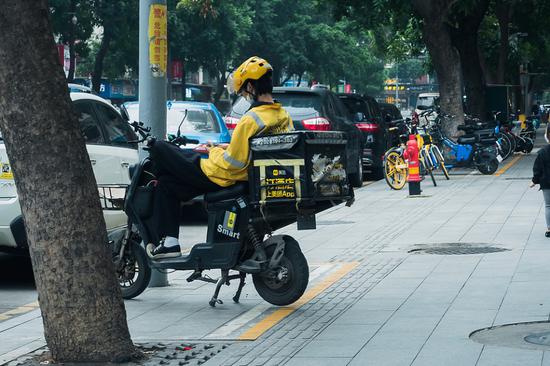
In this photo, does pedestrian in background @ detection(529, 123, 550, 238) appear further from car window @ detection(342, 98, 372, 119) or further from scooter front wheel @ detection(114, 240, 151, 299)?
car window @ detection(342, 98, 372, 119)

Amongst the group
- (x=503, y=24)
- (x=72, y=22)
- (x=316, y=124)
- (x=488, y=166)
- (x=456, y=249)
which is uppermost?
(x=72, y=22)

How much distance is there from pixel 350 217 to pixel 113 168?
17.0 feet

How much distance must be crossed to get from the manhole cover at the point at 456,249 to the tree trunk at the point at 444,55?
1737 centimetres

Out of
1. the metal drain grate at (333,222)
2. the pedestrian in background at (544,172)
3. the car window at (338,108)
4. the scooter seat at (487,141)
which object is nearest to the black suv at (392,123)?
the scooter seat at (487,141)

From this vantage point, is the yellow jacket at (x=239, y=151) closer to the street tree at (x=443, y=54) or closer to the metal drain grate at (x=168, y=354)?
the metal drain grate at (x=168, y=354)

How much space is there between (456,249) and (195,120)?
690 centimetres

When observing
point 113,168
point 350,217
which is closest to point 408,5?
point 350,217

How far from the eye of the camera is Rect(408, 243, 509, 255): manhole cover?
12.2m

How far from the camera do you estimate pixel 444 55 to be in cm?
3012

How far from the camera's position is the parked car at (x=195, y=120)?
59.0ft

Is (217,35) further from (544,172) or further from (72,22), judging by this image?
(544,172)

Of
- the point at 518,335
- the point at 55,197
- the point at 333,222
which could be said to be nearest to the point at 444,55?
the point at 333,222

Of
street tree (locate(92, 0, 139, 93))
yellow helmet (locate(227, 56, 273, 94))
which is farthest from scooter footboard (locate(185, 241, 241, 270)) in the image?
street tree (locate(92, 0, 139, 93))

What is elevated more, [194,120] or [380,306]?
[194,120]
